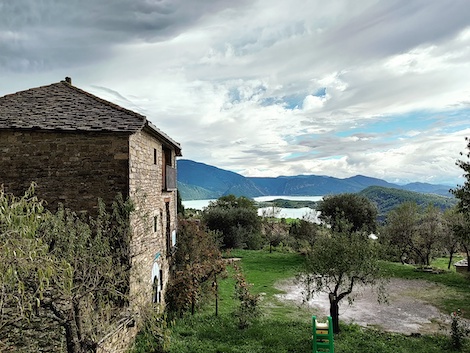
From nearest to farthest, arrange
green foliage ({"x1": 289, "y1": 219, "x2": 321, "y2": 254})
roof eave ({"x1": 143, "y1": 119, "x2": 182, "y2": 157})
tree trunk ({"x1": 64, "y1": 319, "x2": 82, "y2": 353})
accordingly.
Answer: tree trunk ({"x1": 64, "y1": 319, "x2": 82, "y2": 353})
roof eave ({"x1": 143, "y1": 119, "x2": 182, "y2": 157})
green foliage ({"x1": 289, "y1": 219, "x2": 321, "y2": 254})

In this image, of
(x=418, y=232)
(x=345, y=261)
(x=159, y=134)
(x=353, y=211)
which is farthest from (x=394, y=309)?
(x=353, y=211)

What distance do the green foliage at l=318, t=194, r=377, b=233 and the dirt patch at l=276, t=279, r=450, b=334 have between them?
37.6 ft

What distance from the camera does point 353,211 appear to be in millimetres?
33688

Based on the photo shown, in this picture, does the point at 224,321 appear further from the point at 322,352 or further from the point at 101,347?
the point at 101,347

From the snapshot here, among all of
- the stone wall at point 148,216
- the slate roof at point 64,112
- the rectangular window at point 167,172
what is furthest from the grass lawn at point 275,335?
the slate roof at point 64,112

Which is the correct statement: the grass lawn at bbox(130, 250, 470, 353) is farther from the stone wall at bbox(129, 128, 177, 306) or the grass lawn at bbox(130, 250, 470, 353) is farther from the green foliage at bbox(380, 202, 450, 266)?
the green foliage at bbox(380, 202, 450, 266)

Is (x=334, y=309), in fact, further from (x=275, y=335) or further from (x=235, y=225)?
(x=235, y=225)

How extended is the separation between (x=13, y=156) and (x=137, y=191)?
370cm

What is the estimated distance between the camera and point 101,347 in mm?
8094

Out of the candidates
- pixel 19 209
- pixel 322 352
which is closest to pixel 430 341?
pixel 322 352

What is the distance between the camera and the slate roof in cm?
1011

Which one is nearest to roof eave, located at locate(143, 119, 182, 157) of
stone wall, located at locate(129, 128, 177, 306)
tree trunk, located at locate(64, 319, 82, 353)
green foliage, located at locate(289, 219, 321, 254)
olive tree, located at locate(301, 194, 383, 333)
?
stone wall, located at locate(129, 128, 177, 306)

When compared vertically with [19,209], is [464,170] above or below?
above

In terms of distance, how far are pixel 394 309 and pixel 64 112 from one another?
17.1 m
